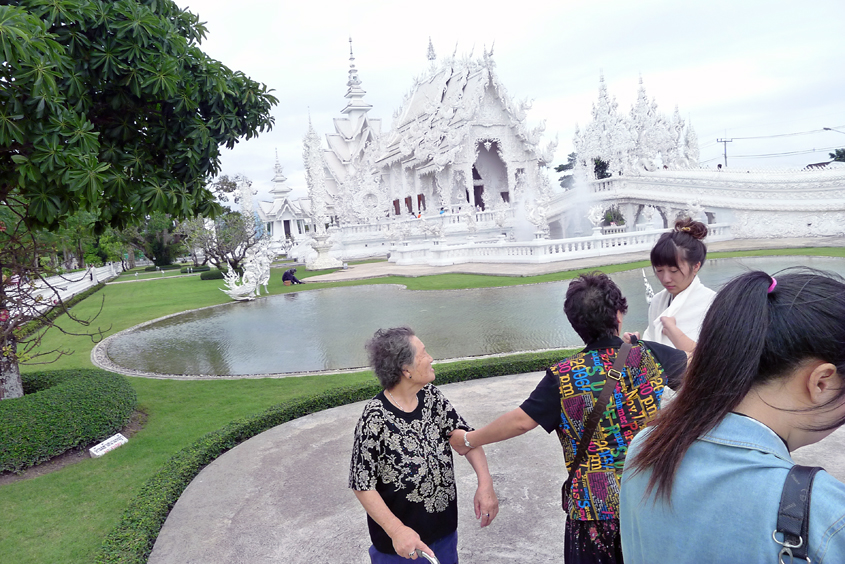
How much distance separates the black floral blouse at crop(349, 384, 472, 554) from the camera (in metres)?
2.28

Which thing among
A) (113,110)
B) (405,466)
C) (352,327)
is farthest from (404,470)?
(352,327)

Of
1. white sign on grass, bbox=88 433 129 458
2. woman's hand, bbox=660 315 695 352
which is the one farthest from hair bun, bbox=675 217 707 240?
white sign on grass, bbox=88 433 129 458

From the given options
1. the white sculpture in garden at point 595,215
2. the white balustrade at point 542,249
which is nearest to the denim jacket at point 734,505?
the white balustrade at point 542,249

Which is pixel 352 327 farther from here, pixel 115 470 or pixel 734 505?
pixel 734 505

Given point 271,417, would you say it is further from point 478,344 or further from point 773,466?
point 773,466

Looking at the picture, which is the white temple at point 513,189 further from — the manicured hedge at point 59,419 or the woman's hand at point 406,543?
the woman's hand at point 406,543

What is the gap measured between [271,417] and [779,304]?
18.7ft

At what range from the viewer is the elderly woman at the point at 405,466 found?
226 cm

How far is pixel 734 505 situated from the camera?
0.95 meters

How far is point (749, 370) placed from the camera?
1023 mm

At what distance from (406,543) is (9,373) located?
5.86 meters

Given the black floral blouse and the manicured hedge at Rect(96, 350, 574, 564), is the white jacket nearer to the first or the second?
→ the black floral blouse

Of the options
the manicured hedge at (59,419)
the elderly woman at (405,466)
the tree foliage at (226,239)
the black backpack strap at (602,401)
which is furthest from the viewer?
the tree foliage at (226,239)

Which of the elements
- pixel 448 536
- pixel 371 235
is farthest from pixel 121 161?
pixel 371 235
